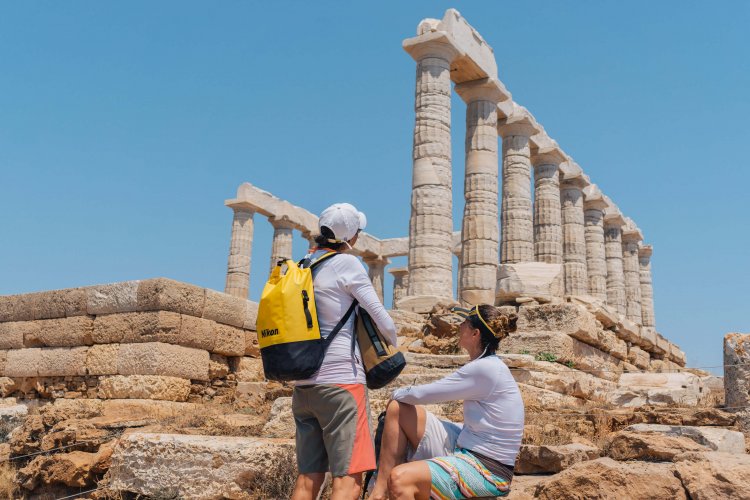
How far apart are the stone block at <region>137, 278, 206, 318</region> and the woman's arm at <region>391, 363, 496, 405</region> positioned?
6171 mm

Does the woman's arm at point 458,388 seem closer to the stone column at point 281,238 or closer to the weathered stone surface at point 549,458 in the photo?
the weathered stone surface at point 549,458

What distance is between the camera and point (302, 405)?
11.6 ft

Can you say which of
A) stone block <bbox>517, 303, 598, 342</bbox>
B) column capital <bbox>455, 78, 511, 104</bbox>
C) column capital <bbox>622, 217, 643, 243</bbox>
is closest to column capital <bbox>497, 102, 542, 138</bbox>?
column capital <bbox>455, 78, 511, 104</bbox>

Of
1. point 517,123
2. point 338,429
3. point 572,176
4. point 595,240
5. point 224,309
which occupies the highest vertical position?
point 517,123

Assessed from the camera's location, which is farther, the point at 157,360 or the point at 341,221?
the point at 157,360

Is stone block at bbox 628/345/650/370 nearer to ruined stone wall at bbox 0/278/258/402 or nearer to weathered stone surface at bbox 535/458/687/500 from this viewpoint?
ruined stone wall at bbox 0/278/258/402

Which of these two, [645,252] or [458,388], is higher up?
[645,252]

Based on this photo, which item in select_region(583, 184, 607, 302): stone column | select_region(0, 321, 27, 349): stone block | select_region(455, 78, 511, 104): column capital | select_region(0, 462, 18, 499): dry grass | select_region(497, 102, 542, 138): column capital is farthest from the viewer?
select_region(583, 184, 607, 302): stone column

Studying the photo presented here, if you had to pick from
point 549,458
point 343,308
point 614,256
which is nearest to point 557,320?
point 549,458

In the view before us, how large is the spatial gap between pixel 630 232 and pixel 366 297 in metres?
33.9

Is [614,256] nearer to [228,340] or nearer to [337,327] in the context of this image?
[228,340]

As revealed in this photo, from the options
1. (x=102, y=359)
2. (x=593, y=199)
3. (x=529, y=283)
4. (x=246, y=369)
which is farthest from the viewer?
(x=593, y=199)

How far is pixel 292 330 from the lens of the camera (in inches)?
136

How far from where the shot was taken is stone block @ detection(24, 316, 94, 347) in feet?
32.0
